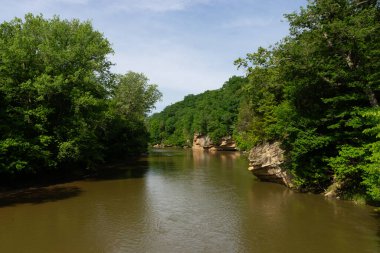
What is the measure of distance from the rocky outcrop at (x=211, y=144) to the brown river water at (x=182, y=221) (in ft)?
213

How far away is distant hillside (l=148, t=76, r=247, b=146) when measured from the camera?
314 feet

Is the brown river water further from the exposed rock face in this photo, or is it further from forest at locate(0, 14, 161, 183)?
forest at locate(0, 14, 161, 183)

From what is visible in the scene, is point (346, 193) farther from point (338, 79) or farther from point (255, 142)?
point (255, 142)

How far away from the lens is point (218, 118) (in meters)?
98.6

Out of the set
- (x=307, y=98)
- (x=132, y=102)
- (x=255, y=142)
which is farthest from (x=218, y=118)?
(x=307, y=98)

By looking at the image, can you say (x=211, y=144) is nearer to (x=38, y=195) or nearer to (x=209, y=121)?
(x=209, y=121)

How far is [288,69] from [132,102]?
3456 centimetres

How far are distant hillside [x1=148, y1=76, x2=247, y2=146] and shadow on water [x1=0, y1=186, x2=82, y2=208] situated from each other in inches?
2080

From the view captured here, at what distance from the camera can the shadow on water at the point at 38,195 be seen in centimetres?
2458

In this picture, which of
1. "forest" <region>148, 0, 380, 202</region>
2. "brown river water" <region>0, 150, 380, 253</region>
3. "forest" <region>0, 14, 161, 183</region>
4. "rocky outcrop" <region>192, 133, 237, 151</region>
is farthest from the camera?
"rocky outcrop" <region>192, 133, 237, 151</region>

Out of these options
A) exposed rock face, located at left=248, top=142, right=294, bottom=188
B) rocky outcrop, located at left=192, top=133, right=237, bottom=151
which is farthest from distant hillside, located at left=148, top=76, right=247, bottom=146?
exposed rock face, located at left=248, top=142, right=294, bottom=188

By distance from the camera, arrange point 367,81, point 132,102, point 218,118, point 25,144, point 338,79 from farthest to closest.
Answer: point 218,118
point 132,102
point 25,144
point 338,79
point 367,81

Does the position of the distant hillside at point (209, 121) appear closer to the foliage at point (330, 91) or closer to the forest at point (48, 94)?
the forest at point (48, 94)

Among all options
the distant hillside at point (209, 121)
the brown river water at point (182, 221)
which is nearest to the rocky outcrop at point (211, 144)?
the distant hillside at point (209, 121)
